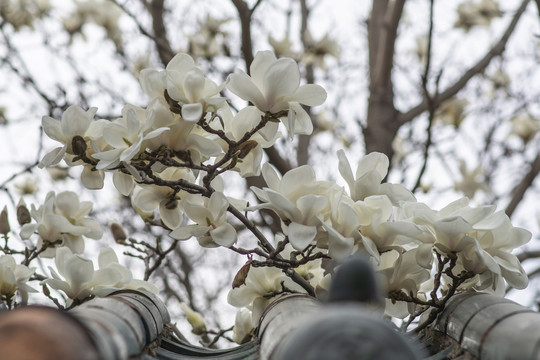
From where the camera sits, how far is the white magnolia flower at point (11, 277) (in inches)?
51.1

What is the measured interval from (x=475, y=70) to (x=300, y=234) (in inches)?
94.5

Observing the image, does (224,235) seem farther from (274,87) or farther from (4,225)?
(4,225)

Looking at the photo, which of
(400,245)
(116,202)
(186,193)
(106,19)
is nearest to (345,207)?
(400,245)

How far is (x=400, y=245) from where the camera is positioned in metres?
1.10

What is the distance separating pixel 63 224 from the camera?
1.40 meters

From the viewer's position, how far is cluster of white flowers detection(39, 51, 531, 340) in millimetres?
1041

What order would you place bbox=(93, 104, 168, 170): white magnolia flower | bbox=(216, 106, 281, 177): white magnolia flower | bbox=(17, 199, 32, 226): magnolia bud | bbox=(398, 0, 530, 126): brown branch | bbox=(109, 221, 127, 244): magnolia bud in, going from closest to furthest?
bbox=(93, 104, 168, 170): white magnolia flower < bbox=(216, 106, 281, 177): white magnolia flower < bbox=(17, 199, 32, 226): magnolia bud < bbox=(109, 221, 127, 244): magnolia bud < bbox=(398, 0, 530, 126): brown branch

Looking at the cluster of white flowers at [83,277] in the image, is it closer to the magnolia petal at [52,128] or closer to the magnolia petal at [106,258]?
the magnolia petal at [106,258]

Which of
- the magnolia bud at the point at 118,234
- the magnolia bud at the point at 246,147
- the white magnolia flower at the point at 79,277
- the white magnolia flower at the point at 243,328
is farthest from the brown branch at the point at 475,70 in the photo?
the white magnolia flower at the point at 79,277

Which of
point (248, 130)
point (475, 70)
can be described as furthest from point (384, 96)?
point (248, 130)

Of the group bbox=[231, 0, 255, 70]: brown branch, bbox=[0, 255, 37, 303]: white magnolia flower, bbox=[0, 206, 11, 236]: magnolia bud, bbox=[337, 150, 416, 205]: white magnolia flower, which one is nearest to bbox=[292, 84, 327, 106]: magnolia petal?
bbox=[337, 150, 416, 205]: white magnolia flower

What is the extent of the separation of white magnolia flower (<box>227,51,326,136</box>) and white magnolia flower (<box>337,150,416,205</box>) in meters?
0.12

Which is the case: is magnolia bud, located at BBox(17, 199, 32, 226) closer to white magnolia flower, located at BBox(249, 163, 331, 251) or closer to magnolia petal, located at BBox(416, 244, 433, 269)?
white magnolia flower, located at BBox(249, 163, 331, 251)

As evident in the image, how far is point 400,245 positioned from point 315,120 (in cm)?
297
